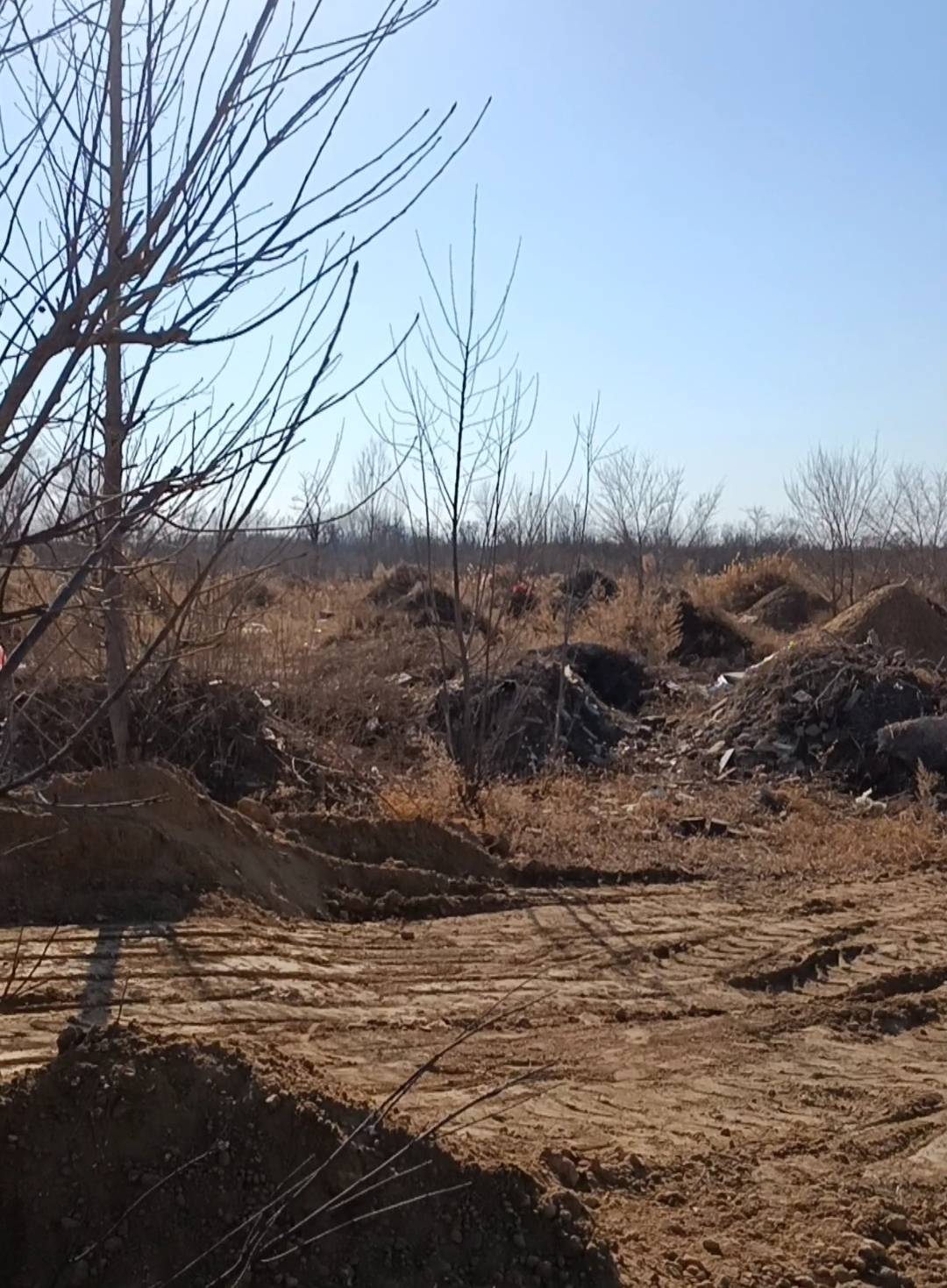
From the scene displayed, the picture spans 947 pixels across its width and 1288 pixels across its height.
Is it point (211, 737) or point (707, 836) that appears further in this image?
point (211, 737)

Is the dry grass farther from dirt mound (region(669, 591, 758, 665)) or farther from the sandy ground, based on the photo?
dirt mound (region(669, 591, 758, 665))

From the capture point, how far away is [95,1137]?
9.59ft

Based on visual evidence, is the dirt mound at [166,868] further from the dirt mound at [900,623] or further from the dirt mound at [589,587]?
the dirt mound at [589,587]

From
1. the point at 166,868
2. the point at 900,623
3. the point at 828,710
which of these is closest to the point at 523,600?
the point at 900,623

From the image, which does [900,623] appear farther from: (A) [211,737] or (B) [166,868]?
(B) [166,868]

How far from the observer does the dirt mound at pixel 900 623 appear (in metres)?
16.9

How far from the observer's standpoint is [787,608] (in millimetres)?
23625

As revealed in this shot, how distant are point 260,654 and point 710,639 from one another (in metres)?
9.41

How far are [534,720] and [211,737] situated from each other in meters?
3.74

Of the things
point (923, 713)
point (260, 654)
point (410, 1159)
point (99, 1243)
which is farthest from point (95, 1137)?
point (923, 713)

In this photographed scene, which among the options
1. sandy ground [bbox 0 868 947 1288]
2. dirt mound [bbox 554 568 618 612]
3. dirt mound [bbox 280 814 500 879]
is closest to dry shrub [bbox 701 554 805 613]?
dirt mound [bbox 554 568 618 612]

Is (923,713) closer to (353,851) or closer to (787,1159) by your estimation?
(353,851)

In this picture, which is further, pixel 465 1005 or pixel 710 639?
pixel 710 639

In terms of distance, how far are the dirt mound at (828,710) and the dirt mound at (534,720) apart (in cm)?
131
